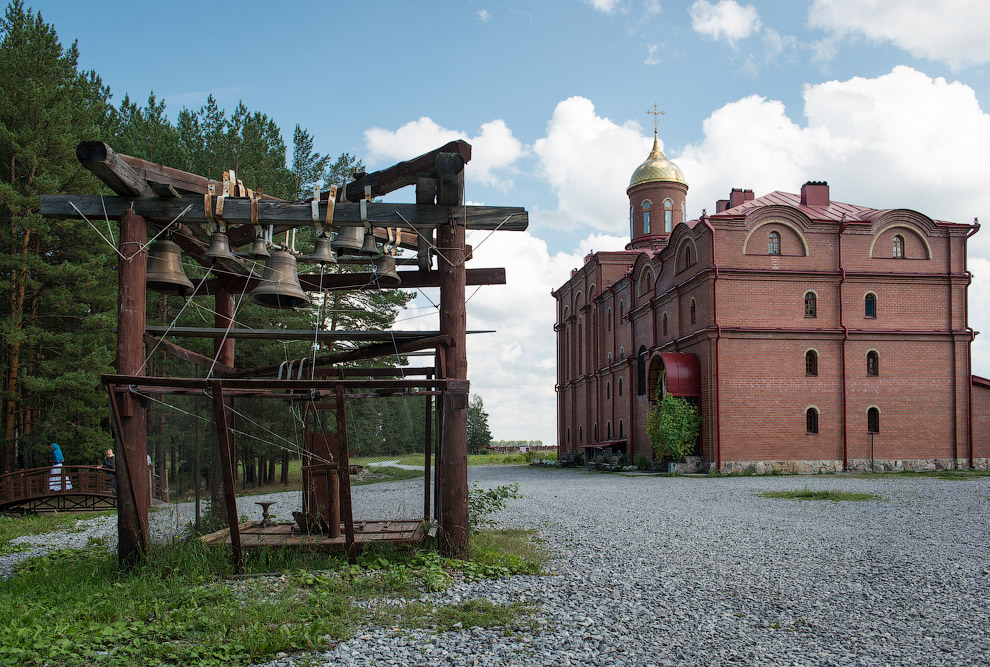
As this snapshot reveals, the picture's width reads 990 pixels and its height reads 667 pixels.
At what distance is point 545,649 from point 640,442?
95.1 feet

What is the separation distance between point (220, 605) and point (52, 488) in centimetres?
1341

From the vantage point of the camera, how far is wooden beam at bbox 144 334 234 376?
8.16 m

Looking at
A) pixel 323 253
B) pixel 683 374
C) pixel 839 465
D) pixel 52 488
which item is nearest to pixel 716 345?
pixel 683 374

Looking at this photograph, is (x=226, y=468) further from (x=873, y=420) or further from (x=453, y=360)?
(x=873, y=420)

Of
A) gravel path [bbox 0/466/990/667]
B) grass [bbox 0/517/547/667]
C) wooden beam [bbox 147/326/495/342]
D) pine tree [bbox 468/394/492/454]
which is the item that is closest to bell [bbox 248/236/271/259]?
wooden beam [bbox 147/326/495/342]

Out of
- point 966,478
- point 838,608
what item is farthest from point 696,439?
point 838,608

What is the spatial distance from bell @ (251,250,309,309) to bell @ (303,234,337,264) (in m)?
0.25

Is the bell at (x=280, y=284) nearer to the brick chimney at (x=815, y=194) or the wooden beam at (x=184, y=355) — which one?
the wooden beam at (x=184, y=355)

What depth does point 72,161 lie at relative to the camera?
73.8 feet

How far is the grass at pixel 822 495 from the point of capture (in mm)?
16672

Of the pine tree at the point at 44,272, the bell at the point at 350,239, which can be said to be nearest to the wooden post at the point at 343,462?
the bell at the point at 350,239

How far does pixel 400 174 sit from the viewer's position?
8586 millimetres

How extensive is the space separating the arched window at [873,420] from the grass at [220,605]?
23431mm

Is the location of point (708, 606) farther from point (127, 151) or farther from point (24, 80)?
point (127, 151)
